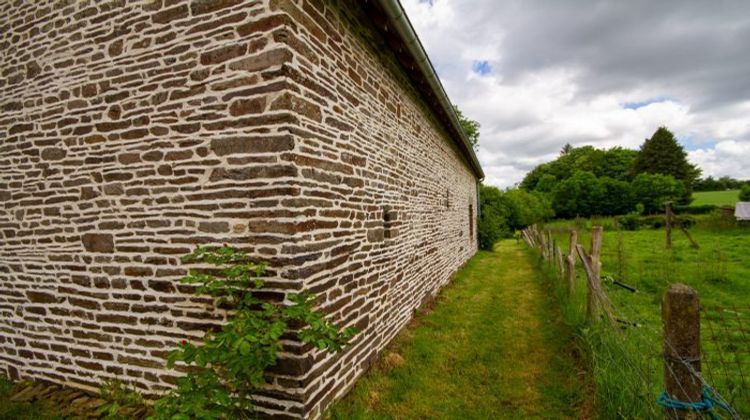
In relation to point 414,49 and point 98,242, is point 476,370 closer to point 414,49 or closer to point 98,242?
point 414,49

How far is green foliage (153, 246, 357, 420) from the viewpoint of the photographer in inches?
91.3

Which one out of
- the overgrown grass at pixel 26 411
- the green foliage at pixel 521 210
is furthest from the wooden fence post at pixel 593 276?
the green foliage at pixel 521 210

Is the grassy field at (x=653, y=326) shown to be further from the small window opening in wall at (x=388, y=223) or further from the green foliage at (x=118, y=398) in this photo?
the green foliage at (x=118, y=398)

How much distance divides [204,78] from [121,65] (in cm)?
113

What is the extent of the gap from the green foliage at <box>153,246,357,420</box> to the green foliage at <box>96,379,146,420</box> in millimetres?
1299

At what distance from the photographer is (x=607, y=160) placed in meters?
58.3

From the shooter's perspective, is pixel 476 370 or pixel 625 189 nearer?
pixel 476 370

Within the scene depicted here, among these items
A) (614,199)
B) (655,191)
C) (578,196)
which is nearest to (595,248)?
(578,196)

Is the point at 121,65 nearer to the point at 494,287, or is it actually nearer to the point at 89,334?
the point at 89,334

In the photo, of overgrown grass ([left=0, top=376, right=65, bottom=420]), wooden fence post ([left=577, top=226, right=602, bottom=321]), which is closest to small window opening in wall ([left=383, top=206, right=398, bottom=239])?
wooden fence post ([left=577, top=226, right=602, bottom=321])

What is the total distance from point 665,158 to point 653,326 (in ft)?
175

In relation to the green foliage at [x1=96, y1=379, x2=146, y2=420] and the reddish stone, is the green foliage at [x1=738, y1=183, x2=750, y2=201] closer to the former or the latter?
the green foliage at [x1=96, y1=379, x2=146, y2=420]

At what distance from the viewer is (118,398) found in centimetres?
348

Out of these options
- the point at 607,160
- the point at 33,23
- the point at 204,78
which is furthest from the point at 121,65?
the point at 607,160
